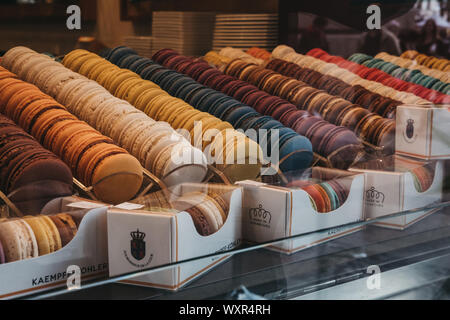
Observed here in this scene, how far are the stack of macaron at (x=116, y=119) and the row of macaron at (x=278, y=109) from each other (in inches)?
5.8

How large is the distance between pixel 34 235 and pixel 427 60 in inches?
41.0

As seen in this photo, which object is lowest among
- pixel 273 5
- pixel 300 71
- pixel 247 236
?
pixel 247 236

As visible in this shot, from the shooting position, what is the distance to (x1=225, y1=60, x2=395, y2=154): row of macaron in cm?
117

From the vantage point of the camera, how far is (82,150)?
2.90 ft

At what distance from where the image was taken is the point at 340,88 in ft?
4.08

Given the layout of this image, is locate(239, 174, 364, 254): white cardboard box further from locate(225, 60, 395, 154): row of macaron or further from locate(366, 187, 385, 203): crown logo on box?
locate(225, 60, 395, 154): row of macaron

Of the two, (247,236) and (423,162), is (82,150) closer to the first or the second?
(247,236)

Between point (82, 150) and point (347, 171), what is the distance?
50cm

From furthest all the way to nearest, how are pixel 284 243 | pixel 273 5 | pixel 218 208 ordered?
pixel 273 5
pixel 218 208
pixel 284 243

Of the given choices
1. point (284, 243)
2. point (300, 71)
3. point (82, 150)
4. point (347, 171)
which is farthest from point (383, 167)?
point (82, 150)

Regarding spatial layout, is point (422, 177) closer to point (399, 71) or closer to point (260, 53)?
point (399, 71)

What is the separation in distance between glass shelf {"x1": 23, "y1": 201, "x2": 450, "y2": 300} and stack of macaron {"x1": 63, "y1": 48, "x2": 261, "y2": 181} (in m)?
0.24

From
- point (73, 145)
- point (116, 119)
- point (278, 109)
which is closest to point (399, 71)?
point (278, 109)

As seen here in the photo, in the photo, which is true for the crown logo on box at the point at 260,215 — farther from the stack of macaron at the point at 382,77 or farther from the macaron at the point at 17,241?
the stack of macaron at the point at 382,77
